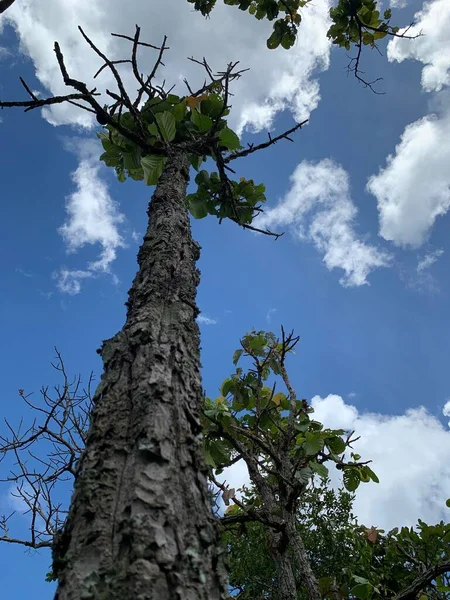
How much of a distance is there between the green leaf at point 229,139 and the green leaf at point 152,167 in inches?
18.1

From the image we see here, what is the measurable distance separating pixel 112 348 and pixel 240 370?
7.93ft

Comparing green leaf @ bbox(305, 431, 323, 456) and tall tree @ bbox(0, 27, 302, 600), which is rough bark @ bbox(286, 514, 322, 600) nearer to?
green leaf @ bbox(305, 431, 323, 456)

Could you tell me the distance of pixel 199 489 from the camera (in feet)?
3.27

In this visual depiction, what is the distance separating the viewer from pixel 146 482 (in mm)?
945

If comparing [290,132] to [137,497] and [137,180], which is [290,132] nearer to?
[137,180]

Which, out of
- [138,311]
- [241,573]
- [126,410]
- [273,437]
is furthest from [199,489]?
[241,573]

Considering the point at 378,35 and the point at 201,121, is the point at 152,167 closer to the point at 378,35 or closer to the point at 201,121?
the point at 201,121

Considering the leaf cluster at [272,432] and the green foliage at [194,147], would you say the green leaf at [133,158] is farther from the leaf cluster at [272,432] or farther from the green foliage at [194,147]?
the leaf cluster at [272,432]

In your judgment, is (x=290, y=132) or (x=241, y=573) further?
(x=241, y=573)

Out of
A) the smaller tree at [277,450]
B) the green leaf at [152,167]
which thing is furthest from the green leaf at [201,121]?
the smaller tree at [277,450]

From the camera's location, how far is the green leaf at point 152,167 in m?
2.57

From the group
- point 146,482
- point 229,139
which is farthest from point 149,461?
point 229,139

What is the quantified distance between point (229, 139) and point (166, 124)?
476mm

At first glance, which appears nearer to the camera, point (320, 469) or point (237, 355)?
point (320, 469)
